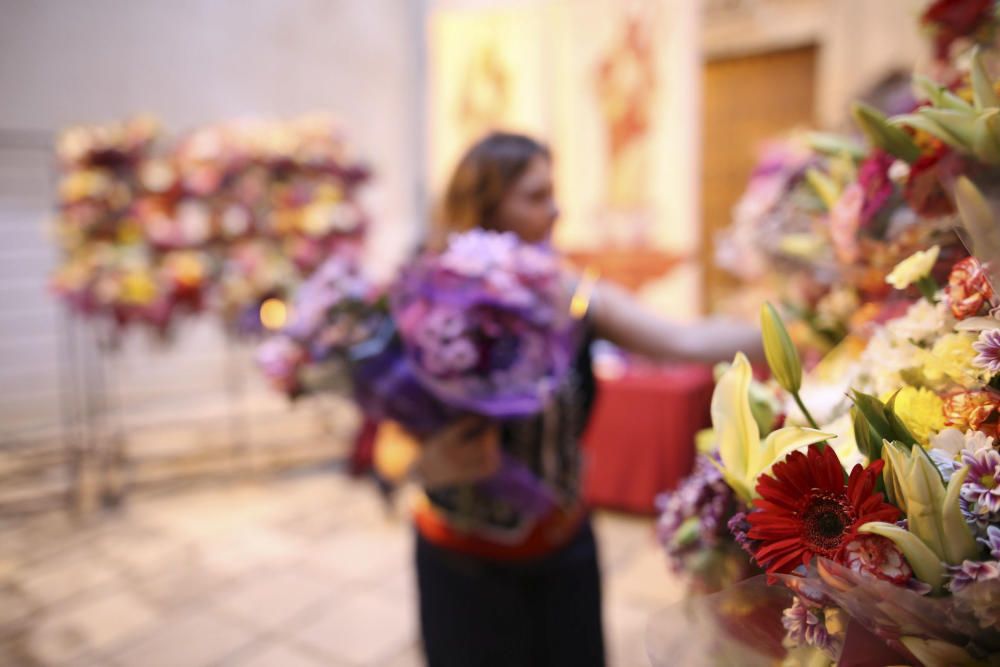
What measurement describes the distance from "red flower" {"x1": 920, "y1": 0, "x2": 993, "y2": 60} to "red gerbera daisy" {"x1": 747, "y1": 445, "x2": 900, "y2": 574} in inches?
27.4

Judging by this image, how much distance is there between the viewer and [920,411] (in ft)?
1.96

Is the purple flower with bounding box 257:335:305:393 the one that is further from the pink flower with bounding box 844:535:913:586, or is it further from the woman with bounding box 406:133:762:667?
the pink flower with bounding box 844:535:913:586

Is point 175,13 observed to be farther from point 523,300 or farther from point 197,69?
point 523,300

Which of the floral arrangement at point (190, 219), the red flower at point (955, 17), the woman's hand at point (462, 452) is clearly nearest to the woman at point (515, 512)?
the woman's hand at point (462, 452)

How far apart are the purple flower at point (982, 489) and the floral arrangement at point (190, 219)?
3428 mm

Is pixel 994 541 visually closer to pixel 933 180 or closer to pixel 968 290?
pixel 968 290

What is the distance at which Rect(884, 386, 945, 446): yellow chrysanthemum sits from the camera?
23.1 inches

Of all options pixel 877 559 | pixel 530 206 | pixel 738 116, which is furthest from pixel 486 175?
pixel 738 116

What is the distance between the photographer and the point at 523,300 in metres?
1.17

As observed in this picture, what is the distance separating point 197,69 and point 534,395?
5918 millimetres

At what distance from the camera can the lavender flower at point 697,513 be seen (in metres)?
0.74

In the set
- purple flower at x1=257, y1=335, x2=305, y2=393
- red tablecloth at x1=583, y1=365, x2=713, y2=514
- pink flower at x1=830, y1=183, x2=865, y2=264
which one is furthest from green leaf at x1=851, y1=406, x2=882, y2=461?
red tablecloth at x1=583, y1=365, x2=713, y2=514

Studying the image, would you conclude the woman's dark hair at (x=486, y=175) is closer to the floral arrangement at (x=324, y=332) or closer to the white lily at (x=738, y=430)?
the floral arrangement at (x=324, y=332)

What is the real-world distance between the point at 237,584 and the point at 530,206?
2.40 m
